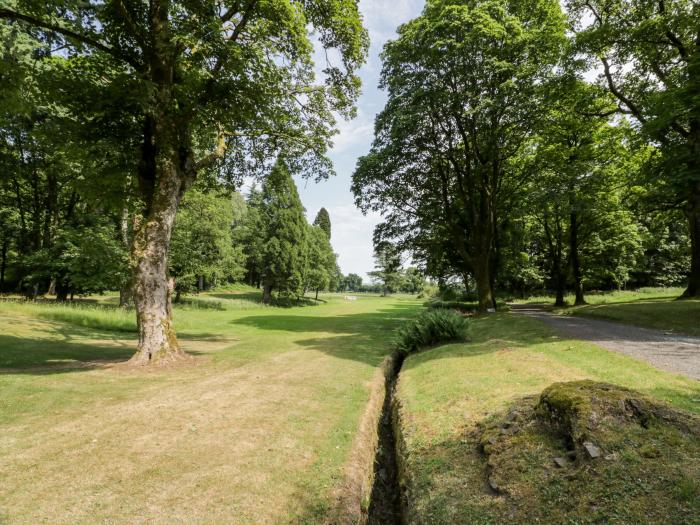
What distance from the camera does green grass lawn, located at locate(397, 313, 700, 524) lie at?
2941 millimetres

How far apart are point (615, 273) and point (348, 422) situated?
126ft

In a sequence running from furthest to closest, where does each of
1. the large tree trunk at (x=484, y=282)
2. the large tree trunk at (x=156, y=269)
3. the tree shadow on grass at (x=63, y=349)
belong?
the large tree trunk at (x=484, y=282), the large tree trunk at (x=156, y=269), the tree shadow on grass at (x=63, y=349)

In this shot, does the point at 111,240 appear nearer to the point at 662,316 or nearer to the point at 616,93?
the point at 662,316

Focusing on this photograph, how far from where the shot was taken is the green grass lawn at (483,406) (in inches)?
116

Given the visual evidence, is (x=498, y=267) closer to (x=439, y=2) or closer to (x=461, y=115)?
(x=461, y=115)

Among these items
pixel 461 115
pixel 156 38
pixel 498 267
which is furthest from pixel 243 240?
pixel 156 38

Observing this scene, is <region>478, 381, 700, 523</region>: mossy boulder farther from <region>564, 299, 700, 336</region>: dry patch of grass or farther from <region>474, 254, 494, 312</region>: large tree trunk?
<region>474, 254, 494, 312</region>: large tree trunk

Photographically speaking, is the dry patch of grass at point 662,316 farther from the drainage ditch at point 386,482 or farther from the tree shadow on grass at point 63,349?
the tree shadow on grass at point 63,349

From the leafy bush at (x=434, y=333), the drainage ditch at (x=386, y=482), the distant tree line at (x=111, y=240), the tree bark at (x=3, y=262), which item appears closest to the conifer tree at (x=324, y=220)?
the distant tree line at (x=111, y=240)

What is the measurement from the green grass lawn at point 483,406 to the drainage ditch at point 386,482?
50 cm

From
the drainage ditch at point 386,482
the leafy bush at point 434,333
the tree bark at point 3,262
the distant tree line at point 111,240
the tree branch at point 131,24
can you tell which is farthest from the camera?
the tree bark at point 3,262

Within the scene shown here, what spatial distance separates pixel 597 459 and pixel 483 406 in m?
2.10

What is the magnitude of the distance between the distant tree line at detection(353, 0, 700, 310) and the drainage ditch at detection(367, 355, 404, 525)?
1242 centimetres

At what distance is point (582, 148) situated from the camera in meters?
20.9
